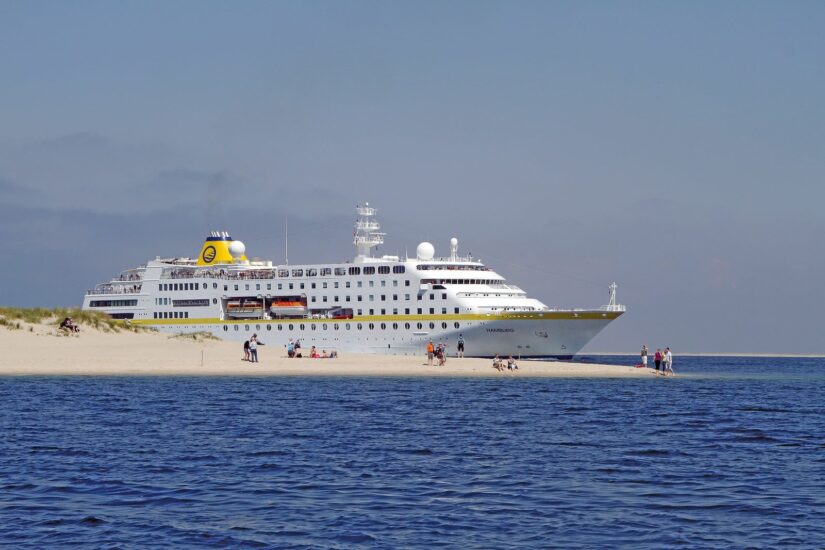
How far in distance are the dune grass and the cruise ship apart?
42.6 feet

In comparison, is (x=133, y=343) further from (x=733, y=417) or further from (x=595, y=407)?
(x=733, y=417)

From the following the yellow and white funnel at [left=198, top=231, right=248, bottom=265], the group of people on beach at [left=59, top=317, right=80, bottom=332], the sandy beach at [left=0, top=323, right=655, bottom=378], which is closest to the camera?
the sandy beach at [left=0, top=323, right=655, bottom=378]

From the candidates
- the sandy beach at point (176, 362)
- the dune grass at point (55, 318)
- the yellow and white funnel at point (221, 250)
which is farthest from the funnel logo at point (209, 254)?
the sandy beach at point (176, 362)

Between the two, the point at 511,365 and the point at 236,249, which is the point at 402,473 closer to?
the point at 511,365

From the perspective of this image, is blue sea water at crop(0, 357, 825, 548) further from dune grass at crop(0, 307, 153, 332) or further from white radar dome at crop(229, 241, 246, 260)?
white radar dome at crop(229, 241, 246, 260)

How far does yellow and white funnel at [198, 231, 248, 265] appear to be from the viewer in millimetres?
92938

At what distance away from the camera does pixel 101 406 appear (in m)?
34.2

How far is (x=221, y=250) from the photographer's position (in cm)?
9312

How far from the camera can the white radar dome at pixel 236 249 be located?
93.4 metres

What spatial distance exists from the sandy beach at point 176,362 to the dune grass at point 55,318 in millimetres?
1114

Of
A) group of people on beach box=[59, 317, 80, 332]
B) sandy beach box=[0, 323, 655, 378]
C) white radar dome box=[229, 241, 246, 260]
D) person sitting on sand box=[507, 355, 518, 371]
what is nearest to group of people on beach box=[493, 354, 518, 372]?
person sitting on sand box=[507, 355, 518, 371]

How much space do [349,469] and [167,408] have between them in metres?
14.6

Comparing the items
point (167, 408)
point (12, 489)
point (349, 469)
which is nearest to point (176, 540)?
point (12, 489)

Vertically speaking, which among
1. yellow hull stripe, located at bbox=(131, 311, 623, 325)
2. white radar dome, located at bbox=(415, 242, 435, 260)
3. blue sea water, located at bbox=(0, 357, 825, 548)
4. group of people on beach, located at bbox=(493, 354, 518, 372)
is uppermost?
white radar dome, located at bbox=(415, 242, 435, 260)
